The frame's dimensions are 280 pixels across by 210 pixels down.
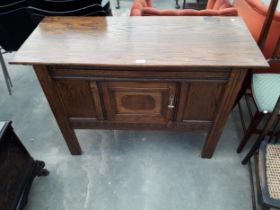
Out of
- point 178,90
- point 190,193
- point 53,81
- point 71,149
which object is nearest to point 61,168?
point 71,149

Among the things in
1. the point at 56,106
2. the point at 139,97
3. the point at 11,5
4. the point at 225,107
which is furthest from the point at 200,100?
the point at 11,5

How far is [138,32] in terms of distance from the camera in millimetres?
1053

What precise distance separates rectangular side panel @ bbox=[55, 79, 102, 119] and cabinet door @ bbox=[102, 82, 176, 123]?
0.18ft

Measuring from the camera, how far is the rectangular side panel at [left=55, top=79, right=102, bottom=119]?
3.29ft

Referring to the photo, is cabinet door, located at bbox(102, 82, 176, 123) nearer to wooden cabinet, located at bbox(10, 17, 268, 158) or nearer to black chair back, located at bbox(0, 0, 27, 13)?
wooden cabinet, located at bbox(10, 17, 268, 158)

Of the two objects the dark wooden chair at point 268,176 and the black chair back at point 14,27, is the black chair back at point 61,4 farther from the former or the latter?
the dark wooden chair at point 268,176

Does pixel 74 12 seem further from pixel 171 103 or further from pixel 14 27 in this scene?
pixel 171 103

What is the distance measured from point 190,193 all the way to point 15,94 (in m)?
1.64

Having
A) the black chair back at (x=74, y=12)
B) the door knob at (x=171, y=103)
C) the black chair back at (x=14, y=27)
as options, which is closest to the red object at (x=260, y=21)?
the door knob at (x=171, y=103)

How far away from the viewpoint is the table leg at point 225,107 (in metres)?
0.91

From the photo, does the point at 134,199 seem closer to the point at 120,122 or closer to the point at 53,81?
the point at 120,122

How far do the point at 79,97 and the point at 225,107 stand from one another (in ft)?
2.35

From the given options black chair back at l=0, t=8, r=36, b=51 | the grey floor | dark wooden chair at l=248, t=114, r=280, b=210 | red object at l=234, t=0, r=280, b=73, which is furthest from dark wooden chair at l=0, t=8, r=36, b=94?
dark wooden chair at l=248, t=114, r=280, b=210

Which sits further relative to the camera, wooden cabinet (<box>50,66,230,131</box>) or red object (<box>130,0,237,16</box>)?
red object (<box>130,0,237,16</box>)
